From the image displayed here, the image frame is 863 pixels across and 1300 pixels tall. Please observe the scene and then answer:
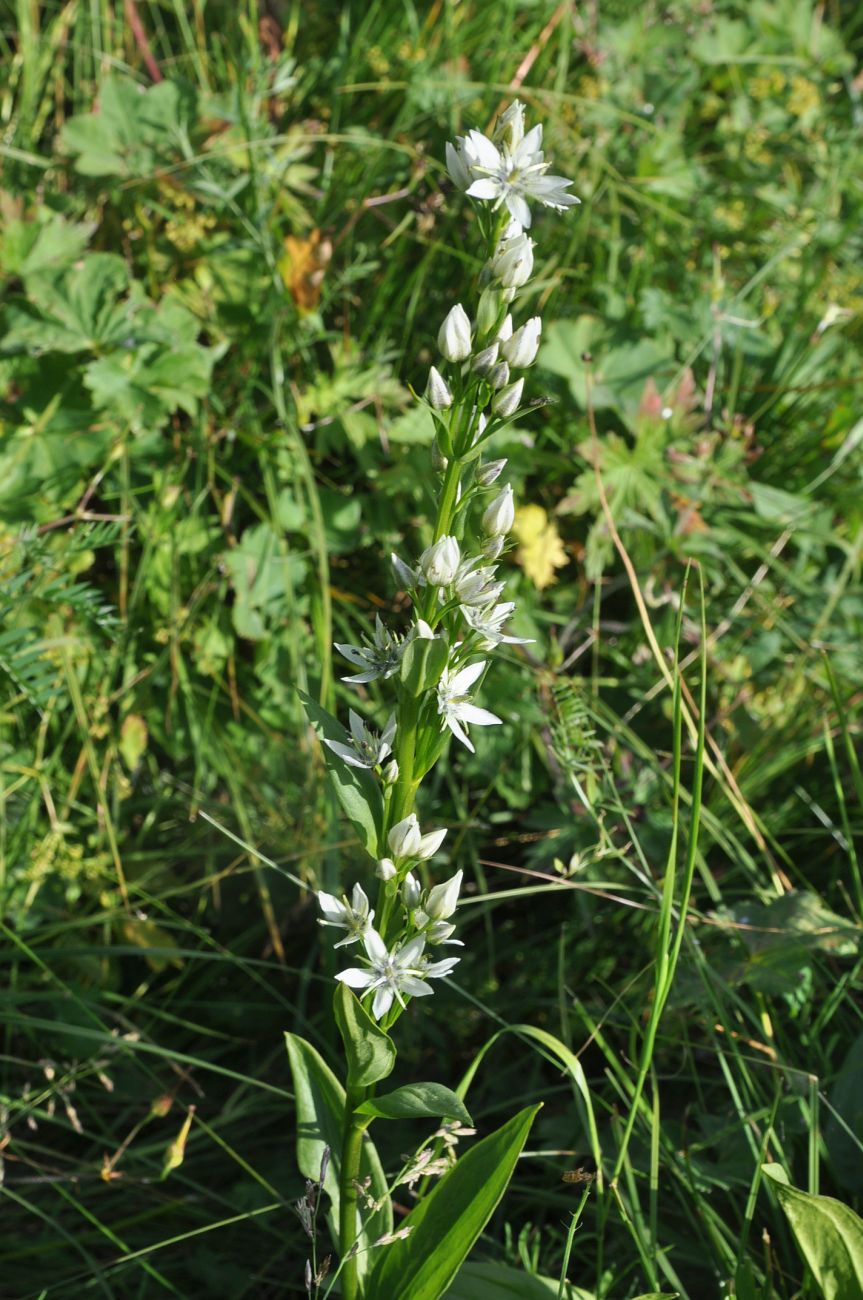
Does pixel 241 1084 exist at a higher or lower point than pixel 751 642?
lower

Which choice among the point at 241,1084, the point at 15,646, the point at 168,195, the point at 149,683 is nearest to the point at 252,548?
the point at 149,683

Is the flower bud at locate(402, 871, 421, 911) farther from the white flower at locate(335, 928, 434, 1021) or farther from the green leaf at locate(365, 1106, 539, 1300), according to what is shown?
the green leaf at locate(365, 1106, 539, 1300)

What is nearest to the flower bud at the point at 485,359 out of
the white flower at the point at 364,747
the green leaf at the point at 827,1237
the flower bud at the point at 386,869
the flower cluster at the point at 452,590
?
the flower cluster at the point at 452,590

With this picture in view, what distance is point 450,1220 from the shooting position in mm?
1210

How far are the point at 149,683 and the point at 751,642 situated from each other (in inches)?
44.4

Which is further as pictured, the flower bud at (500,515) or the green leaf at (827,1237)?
the green leaf at (827,1237)

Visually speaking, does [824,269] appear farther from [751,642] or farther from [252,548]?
[252,548]

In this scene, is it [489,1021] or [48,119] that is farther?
[48,119]

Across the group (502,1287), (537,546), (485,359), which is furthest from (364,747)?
(537,546)

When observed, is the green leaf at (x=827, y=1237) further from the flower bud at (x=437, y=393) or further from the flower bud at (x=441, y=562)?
the flower bud at (x=437, y=393)

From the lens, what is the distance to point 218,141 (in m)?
2.33

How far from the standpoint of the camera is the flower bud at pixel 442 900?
1104 mm

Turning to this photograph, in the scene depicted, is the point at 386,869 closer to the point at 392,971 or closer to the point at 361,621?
the point at 392,971

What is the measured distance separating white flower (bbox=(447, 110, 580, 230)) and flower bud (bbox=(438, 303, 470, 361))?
10 centimetres
